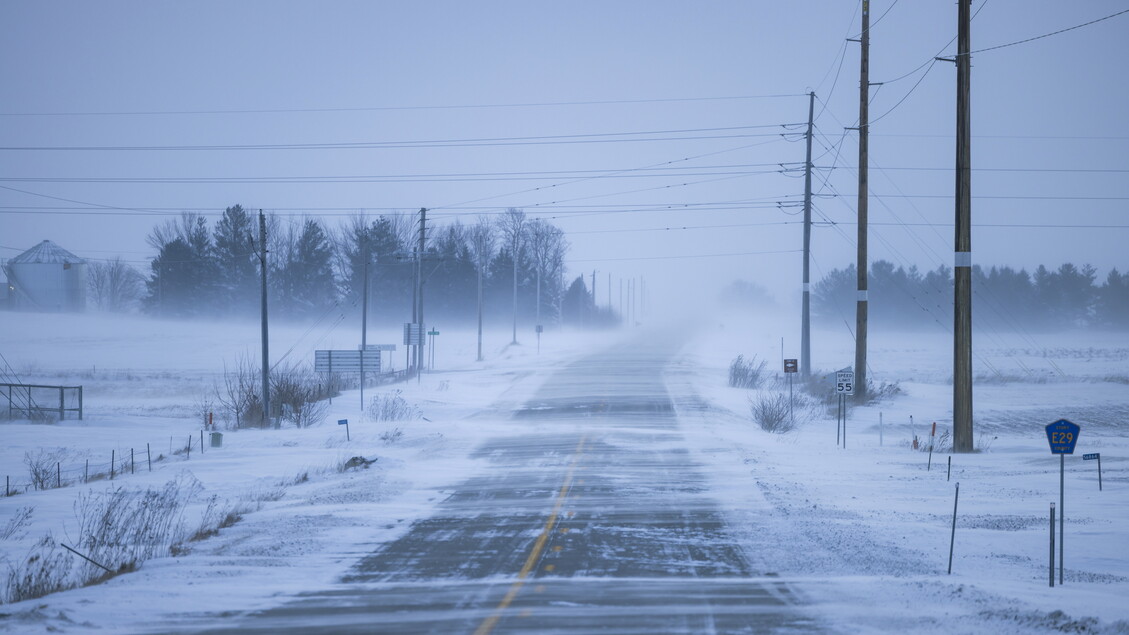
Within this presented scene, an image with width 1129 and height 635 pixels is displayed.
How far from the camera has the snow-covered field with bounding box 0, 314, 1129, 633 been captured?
8.97 m

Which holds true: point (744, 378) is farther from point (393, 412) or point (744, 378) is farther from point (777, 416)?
point (393, 412)

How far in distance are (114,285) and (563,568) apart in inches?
5675

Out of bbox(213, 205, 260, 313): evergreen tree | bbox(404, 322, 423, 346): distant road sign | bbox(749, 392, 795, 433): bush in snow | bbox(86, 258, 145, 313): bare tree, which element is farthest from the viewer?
bbox(86, 258, 145, 313): bare tree

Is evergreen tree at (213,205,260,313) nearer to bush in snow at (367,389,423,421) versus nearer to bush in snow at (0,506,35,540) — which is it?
bush in snow at (367,389,423,421)

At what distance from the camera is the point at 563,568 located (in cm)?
1073

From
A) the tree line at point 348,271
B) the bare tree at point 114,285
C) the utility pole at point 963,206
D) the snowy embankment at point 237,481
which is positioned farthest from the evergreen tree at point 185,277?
the utility pole at point 963,206

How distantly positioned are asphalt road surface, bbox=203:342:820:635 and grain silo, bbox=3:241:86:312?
343 ft

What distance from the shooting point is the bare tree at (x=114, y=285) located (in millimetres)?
139625

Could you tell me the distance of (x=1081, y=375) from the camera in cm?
5100

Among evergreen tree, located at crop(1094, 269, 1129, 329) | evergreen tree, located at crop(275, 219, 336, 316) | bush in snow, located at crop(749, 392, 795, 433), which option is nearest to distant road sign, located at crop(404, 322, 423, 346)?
bush in snow, located at crop(749, 392, 795, 433)

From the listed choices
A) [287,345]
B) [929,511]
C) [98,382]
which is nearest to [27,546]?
[929,511]

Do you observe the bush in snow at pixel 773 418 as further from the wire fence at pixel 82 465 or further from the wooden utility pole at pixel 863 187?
the wire fence at pixel 82 465

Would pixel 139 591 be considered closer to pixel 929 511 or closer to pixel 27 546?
pixel 27 546

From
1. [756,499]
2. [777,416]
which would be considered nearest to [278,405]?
[777,416]
